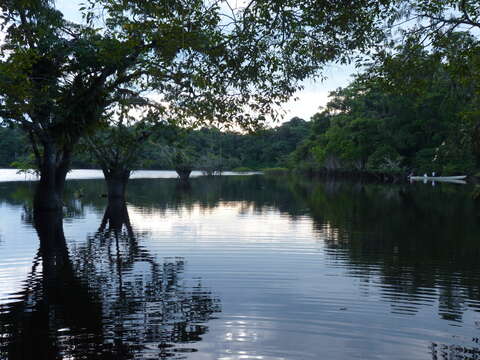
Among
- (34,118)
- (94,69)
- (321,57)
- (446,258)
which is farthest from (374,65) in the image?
(34,118)

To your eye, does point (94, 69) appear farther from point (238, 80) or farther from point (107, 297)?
point (107, 297)

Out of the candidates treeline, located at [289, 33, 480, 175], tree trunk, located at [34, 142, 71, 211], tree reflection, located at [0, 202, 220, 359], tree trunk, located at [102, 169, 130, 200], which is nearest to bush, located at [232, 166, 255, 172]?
treeline, located at [289, 33, 480, 175]

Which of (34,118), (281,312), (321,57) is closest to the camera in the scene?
(281,312)

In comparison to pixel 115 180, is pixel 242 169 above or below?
above

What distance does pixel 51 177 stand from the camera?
23.9 meters

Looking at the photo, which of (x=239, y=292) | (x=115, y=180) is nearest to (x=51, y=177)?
(x=115, y=180)

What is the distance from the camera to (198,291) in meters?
9.99

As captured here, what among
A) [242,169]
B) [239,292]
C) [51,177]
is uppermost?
[242,169]

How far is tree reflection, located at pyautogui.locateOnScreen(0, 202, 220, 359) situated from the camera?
696 centimetres

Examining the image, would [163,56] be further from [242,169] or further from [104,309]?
[242,169]

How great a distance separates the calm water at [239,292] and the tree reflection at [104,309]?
31 millimetres

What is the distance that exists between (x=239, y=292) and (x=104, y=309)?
2679 mm

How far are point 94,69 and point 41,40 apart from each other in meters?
2.20

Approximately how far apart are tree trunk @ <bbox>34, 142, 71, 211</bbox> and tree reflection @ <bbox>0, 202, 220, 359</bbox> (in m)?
10.5
